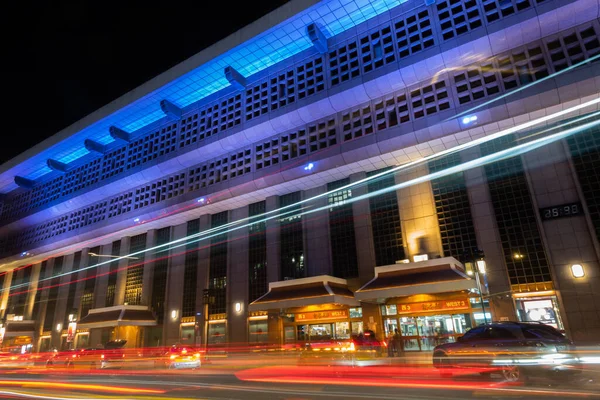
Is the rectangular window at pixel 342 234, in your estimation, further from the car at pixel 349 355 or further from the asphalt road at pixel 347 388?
the asphalt road at pixel 347 388

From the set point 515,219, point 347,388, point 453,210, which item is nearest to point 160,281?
point 453,210

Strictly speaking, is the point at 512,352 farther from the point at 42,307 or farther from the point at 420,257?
the point at 42,307

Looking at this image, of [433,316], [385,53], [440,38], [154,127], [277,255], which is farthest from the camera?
[154,127]

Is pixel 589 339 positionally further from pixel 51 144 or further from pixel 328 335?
pixel 51 144

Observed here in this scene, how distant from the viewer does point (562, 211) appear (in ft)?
69.4

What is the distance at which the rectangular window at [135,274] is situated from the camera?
127ft

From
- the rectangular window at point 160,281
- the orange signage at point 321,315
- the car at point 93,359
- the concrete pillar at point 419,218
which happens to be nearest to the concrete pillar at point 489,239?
the concrete pillar at point 419,218

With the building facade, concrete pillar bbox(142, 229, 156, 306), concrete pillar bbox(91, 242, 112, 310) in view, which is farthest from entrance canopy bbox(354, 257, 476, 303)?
concrete pillar bbox(91, 242, 112, 310)

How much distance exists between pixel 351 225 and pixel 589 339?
1517 cm

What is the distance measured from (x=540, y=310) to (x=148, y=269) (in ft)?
112

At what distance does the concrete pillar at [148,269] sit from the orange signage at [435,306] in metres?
25.8

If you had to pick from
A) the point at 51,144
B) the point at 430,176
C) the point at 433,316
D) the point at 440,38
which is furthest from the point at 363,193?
the point at 51,144

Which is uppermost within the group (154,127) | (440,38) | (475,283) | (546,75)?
(154,127)

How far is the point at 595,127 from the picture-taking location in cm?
2144
